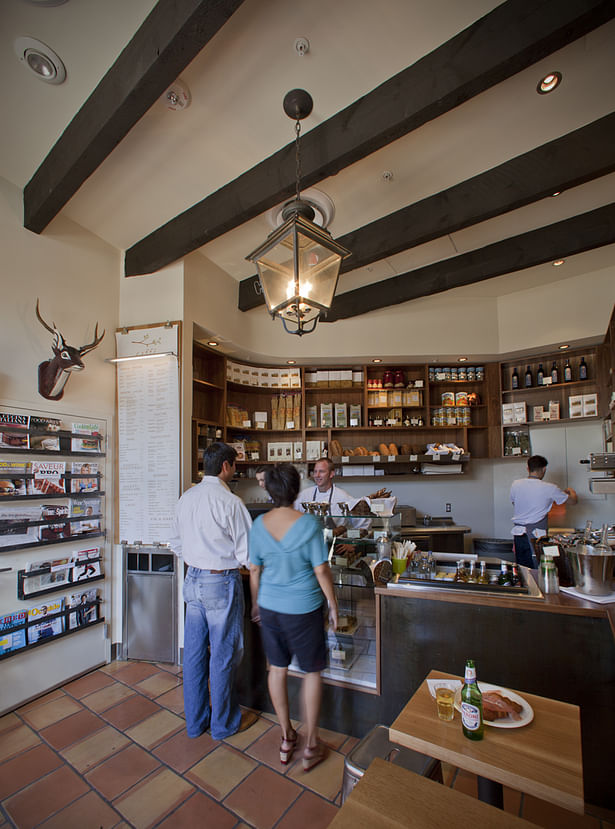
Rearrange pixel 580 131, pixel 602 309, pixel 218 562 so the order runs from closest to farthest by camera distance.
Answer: pixel 218 562 → pixel 580 131 → pixel 602 309

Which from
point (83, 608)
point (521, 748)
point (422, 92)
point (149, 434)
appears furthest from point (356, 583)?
point (422, 92)

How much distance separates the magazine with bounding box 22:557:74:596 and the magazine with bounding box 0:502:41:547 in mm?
191

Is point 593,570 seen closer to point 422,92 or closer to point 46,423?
point 422,92

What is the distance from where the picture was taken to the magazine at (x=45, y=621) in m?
2.89

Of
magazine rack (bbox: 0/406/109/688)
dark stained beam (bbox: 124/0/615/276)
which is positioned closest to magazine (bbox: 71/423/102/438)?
magazine rack (bbox: 0/406/109/688)

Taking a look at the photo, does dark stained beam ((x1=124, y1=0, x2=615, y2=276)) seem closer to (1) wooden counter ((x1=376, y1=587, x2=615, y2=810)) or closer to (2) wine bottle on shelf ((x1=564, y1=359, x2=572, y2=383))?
(1) wooden counter ((x1=376, y1=587, x2=615, y2=810))

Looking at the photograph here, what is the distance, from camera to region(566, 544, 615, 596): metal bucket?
2.02 m

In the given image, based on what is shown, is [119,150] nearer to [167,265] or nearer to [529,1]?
[167,265]

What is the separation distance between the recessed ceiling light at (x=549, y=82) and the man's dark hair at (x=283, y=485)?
246 cm

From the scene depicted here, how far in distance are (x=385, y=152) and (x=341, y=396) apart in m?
3.26

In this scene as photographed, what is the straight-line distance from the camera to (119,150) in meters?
2.70

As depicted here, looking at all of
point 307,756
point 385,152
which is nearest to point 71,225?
point 385,152

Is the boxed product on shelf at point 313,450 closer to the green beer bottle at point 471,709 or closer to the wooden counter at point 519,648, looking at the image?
the wooden counter at point 519,648

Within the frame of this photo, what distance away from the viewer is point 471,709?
4.29 feet
